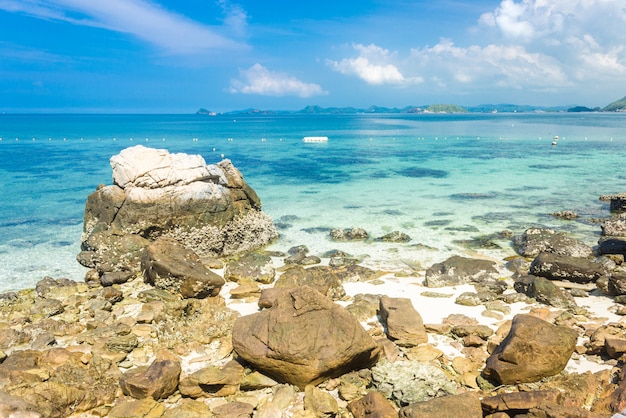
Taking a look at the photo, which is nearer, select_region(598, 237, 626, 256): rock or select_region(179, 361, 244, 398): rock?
select_region(179, 361, 244, 398): rock

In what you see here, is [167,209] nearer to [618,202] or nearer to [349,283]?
[349,283]

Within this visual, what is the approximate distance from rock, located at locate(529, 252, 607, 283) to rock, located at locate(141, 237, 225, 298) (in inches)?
372

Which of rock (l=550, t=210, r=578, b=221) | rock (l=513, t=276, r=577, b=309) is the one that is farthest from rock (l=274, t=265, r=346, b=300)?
rock (l=550, t=210, r=578, b=221)

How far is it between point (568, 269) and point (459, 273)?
306cm

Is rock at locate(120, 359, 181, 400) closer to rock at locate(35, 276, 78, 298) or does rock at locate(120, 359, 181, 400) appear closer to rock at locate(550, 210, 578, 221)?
rock at locate(35, 276, 78, 298)

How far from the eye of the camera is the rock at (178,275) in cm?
1229

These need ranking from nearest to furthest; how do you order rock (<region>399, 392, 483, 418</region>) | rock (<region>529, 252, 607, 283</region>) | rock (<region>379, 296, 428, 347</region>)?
rock (<region>399, 392, 483, 418</region>)
rock (<region>379, 296, 428, 347</region>)
rock (<region>529, 252, 607, 283</region>)

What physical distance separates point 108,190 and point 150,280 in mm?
5789

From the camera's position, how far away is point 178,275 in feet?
40.4

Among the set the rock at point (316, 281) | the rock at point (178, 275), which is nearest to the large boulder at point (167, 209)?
the rock at point (178, 275)

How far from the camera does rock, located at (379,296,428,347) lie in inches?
363

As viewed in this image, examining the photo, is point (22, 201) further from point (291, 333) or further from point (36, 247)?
point (291, 333)

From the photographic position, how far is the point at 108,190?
17.2 m

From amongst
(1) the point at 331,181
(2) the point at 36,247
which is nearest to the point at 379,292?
(2) the point at 36,247
